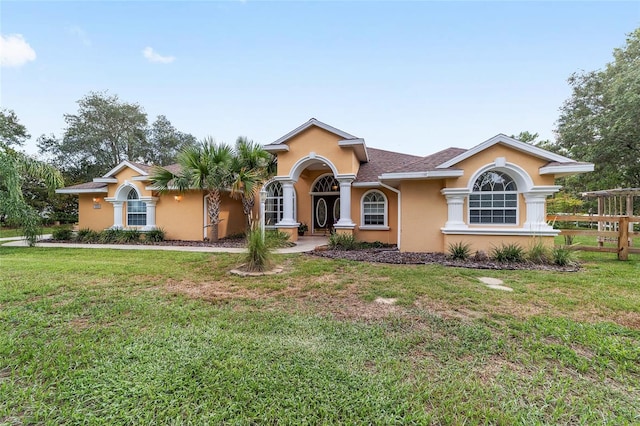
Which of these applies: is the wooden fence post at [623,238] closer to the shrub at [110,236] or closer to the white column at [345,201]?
the white column at [345,201]

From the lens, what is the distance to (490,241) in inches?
351

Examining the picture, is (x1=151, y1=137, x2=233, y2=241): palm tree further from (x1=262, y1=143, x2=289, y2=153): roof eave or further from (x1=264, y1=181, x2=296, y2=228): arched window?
(x1=264, y1=181, x2=296, y2=228): arched window

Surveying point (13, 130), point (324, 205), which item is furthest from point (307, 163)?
point (13, 130)

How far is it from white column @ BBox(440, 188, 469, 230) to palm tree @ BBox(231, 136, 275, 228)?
8.09 meters

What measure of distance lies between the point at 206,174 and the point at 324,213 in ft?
22.7

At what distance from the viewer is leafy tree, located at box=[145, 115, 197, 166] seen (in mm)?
33219

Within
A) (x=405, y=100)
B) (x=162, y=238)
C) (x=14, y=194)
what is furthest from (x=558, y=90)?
(x=14, y=194)

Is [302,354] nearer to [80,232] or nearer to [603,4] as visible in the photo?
[80,232]

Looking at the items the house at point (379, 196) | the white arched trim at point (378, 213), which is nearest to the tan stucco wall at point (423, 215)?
the house at point (379, 196)

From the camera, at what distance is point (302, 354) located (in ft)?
10.0

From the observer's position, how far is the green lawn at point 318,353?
2277 millimetres

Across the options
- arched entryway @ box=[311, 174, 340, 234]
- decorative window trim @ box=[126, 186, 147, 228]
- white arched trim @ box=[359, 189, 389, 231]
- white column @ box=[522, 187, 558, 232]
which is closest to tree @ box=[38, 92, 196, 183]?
decorative window trim @ box=[126, 186, 147, 228]

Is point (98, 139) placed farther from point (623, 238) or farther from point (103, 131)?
point (623, 238)

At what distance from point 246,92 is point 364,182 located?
502 inches
